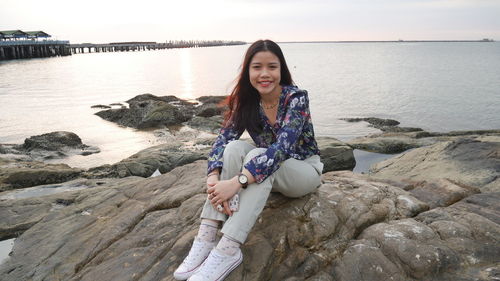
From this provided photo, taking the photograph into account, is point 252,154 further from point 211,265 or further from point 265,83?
point 211,265

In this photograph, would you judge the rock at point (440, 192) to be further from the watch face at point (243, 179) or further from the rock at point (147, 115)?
the rock at point (147, 115)

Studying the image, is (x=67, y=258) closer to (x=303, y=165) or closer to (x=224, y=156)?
(x=224, y=156)

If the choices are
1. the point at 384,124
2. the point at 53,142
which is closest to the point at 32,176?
the point at 53,142

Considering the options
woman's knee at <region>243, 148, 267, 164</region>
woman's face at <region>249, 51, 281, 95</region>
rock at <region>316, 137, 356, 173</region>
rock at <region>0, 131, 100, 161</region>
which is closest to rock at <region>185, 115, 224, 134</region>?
rock at <region>0, 131, 100, 161</region>

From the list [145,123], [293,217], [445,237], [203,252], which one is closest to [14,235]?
[203,252]

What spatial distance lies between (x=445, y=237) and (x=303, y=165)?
1.60 m

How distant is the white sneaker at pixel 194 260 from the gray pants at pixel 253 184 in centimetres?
27

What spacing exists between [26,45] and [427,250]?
302 ft

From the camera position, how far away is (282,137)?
3701mm

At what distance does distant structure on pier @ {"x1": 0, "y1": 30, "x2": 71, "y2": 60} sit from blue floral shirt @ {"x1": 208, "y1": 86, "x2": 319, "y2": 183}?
8358 centimetres

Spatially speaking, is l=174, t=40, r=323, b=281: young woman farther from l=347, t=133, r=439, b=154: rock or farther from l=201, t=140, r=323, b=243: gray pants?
l=347, t=133, r=439, b=154: rock

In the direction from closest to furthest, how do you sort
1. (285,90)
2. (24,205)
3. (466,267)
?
1. (466,267)
2. (285,90)
3. (24,205)

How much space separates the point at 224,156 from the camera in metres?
3.78

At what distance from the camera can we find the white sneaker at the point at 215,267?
10.6 ft
